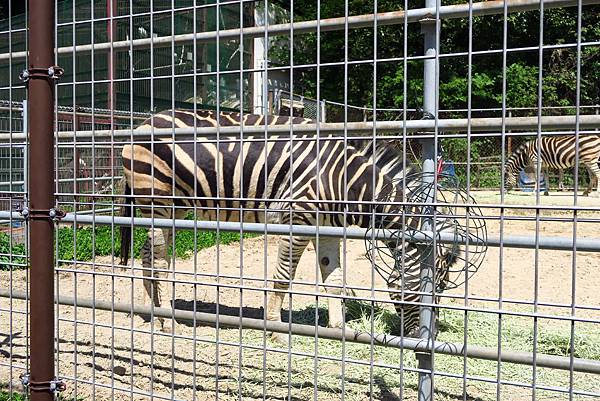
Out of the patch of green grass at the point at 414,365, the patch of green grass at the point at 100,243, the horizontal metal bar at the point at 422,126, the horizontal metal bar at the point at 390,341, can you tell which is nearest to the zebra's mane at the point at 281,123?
the patch of green grass at the point at 414,365

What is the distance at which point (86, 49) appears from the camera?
3.07 m

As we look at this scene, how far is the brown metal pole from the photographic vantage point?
229 cm

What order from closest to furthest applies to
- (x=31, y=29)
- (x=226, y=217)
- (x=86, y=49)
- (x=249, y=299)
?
(x=31, y=29) → (x=86, y=49) → (x=226, y=217) → (x=249, y=299)

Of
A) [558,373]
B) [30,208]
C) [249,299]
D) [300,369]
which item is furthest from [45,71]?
[249,299]

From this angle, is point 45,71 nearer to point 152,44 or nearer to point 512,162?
point 152,44

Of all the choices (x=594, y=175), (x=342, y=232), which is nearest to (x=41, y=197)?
(x=342, y=232)

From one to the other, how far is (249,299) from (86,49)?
3.59 meters

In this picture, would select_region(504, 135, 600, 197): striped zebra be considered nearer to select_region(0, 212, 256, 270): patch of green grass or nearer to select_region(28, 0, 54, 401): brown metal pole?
select_region(0, 212, 256, 270): patch of green grass

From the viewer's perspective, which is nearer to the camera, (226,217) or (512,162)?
(226,217)

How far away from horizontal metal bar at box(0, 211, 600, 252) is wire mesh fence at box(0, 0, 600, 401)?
0.01m

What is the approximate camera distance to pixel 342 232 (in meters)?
2.49

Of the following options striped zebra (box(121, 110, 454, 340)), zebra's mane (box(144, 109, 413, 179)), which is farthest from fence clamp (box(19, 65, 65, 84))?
striped zebra (box(121, 110, 454, 340))

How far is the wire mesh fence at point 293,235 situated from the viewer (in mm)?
2143

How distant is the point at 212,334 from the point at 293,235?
2.54 meters
